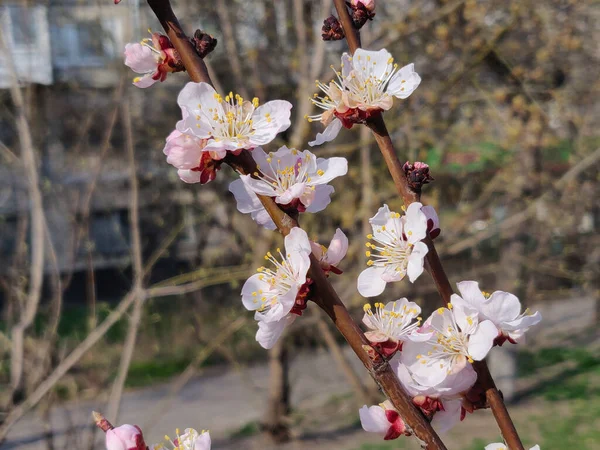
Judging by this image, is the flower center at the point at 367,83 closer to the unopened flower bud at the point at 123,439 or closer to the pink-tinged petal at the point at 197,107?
the pink-tinged petal at the point at 197,107

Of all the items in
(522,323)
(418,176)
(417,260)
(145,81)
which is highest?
(145,81)

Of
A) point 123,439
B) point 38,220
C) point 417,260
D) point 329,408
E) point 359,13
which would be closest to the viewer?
point 123,439

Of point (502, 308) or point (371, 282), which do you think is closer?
point (502, 308)

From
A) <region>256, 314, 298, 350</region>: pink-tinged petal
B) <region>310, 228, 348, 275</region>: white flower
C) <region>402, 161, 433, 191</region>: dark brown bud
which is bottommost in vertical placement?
<region>256, 314, 298, 350</region>: pink-tinged petal

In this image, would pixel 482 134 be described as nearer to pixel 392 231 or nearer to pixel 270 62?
pixel 270 62

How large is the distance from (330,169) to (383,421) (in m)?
0.34

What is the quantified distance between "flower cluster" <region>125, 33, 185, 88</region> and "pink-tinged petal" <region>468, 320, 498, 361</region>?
1.71 feet

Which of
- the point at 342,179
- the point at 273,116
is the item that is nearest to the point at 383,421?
the point at 273,116

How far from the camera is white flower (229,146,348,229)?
77 cm

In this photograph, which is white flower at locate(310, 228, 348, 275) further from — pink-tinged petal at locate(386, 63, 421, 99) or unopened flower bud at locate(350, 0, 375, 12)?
unopened flower bud at locate(350, 0, 375, 12)

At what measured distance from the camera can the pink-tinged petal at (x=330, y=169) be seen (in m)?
0.82

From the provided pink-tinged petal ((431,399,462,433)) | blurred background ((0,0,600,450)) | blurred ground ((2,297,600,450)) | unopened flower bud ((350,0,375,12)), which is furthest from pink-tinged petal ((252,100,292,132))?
blurred ground ((2,297,600,450))

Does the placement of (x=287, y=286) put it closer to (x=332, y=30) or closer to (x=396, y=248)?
(x=396, y=248)

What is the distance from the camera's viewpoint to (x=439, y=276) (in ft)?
2.70
